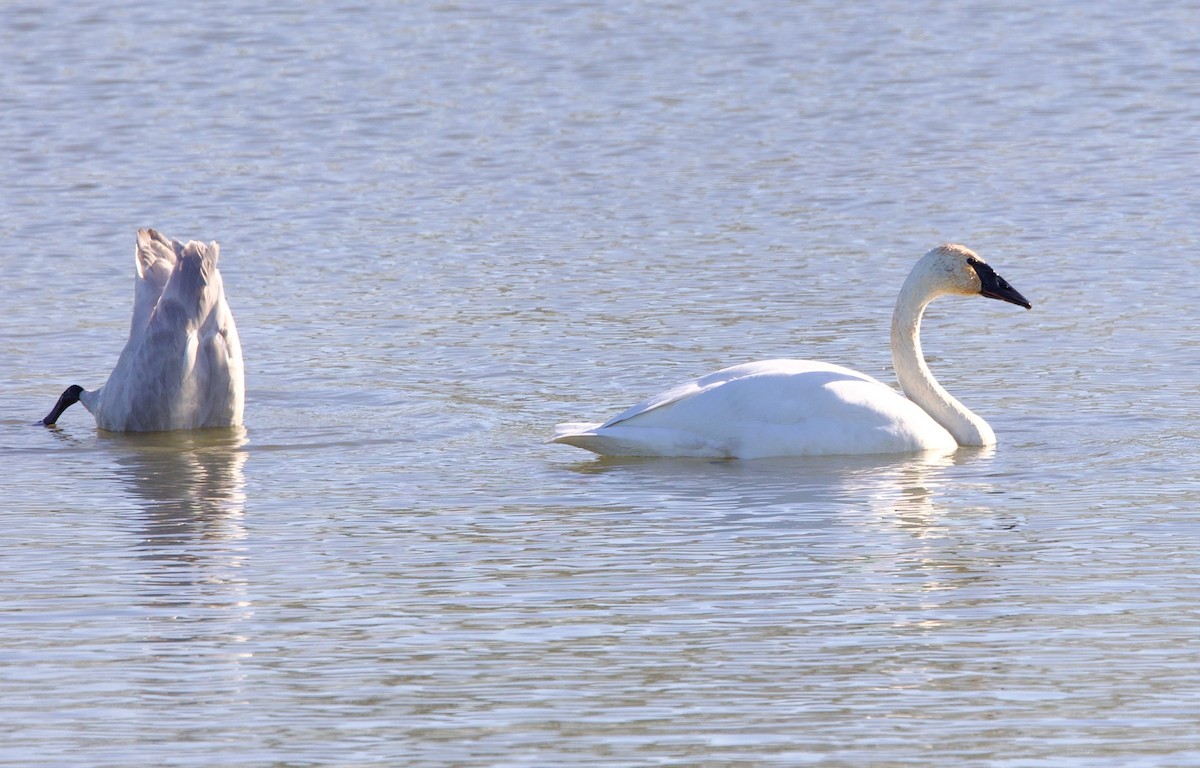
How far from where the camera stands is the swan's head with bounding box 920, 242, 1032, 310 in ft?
34.6

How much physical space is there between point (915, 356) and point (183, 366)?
11.3 ft

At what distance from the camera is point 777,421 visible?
31.3 ft

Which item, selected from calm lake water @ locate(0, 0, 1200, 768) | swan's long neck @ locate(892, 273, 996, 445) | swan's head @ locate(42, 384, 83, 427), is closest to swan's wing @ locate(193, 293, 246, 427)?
calm lake water @ locate(0, 0, 1200, 768)

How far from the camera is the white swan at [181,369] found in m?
10.7

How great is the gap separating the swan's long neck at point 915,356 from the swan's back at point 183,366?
308 centimetres

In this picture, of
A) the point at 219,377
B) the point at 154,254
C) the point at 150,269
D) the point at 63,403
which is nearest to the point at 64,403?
the point at 63,403

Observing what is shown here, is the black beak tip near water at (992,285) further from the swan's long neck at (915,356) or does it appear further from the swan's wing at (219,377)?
the swan's wing at (219,377)

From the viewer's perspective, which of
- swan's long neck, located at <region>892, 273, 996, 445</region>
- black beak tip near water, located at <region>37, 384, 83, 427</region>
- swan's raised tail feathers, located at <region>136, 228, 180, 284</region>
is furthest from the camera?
swan's raised tail feathers, located at <region>136, 228, 180, 284</region>

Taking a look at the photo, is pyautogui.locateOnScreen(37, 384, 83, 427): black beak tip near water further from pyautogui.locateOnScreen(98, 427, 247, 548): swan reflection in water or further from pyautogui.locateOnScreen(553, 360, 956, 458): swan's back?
pyautogui.locateOnScreen(553, 360, 956, 458): swan's back

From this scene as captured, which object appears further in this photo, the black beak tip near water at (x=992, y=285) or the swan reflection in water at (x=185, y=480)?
the black beak tip near water at (x=992, y=285)

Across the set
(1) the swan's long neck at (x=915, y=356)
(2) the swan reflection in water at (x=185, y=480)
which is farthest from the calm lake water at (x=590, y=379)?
(1) the swan's long neck at (x=915, y=356)

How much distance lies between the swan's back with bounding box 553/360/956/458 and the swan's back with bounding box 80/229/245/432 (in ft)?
6.68

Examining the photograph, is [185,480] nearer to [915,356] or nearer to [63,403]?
[63,403]

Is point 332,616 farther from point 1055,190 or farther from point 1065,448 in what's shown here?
point 1055,190
